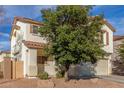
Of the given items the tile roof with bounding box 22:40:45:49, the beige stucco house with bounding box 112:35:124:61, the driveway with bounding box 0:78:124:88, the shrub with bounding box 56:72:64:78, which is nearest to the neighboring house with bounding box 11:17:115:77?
the tile roof with bounding box 22:40:45:49

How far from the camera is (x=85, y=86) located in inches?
641

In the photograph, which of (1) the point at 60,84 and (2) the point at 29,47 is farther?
(2) the point at 29,47

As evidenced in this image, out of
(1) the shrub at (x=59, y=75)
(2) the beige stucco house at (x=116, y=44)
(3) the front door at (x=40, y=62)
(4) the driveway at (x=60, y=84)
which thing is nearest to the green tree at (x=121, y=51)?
(2) the beige stucco house at (x=116, y=44)

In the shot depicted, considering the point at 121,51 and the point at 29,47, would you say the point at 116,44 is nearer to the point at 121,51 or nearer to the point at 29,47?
the point at 121,51

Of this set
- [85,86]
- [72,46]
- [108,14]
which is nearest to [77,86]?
[85,86]

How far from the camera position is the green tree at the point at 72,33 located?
1602cm

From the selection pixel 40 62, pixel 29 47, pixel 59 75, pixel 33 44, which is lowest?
pixel 59 75

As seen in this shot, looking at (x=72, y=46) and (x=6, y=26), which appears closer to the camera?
(x=72, y=46)

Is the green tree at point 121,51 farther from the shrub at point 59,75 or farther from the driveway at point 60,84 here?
the shrub at point 59,75

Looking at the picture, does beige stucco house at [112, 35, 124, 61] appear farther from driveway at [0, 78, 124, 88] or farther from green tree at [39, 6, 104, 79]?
driveway at [0, 78, 124, 88]

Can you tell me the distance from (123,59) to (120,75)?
52.0 inches

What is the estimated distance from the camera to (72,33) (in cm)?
1595

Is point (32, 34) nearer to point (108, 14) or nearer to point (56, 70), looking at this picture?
point (56, 70)

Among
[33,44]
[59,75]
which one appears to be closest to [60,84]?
[59,75]
